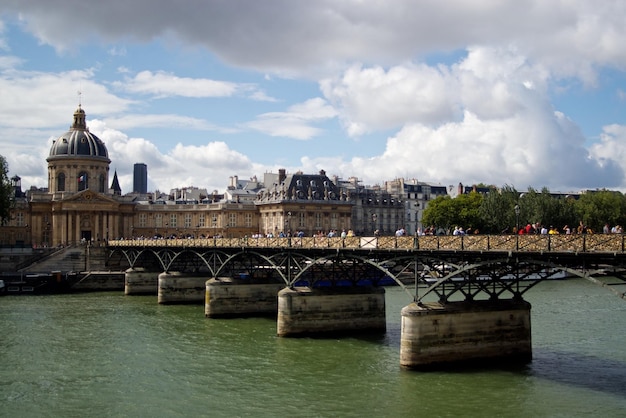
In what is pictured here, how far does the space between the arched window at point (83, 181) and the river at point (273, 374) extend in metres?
70.6

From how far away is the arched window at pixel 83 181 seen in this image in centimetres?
12012

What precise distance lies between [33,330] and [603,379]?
34.3 meters

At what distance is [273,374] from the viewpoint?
34219 millimetres

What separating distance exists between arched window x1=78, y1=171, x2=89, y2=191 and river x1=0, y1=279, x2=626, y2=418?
232ft

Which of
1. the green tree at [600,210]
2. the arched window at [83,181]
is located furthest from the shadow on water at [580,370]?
the arched window at [83,181]

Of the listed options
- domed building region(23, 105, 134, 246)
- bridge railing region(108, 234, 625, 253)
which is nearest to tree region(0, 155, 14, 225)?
domed building region(23, 105, 134, 246)

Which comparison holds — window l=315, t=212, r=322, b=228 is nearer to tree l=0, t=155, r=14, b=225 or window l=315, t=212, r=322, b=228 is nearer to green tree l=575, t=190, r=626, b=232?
green tree l=575, t=190, r=626, b=232

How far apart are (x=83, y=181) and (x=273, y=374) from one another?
9366 centimetres

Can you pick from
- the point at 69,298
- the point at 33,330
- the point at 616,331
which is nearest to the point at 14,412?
the point at 33,330

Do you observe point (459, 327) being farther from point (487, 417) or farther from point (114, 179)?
point (114, 179)

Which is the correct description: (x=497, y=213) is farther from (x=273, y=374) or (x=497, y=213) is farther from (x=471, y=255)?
(x=273, y=374)

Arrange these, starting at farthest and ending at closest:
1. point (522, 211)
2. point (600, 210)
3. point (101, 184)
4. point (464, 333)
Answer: point (101, 184) → point (600, 210) → point (522, 211) → point (464, 333)

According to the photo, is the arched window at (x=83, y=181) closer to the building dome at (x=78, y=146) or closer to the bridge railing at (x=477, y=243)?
the building dome at (x=78, y=146)

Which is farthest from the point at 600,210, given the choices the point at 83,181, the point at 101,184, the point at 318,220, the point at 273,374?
the point at 273,374
